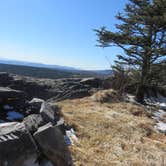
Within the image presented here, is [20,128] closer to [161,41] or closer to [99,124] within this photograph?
[99,124]

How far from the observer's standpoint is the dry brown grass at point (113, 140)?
558 centimetres

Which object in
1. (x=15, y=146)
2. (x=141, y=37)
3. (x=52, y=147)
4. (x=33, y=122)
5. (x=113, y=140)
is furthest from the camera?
(x=141, y=37)

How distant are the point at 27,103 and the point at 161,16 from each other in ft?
34.0

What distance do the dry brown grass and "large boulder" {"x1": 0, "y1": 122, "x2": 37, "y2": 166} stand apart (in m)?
1.26

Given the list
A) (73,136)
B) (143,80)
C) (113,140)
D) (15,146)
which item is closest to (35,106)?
(73,136)

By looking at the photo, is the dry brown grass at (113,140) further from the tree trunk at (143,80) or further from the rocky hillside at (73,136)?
the tree trunk at (143,80)

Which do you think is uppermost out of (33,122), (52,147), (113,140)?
(33,122)

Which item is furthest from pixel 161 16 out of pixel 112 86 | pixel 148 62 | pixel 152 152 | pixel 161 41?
pixel 152 152

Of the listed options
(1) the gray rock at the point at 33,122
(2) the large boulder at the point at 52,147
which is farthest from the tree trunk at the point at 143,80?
(2) the large boulder at the point at 52,147

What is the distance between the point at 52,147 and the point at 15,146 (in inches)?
28.6

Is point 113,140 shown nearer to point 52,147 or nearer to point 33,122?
point 33,122

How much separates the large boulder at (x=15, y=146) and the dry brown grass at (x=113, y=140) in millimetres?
1256

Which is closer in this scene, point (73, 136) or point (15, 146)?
point (15, 146)

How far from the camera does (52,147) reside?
4555 millimetres
